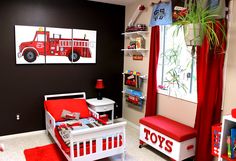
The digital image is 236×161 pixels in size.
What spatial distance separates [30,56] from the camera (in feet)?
12.0

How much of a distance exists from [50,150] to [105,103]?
130 cm

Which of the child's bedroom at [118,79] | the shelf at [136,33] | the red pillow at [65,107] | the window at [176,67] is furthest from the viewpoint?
the shelf at [136,33]

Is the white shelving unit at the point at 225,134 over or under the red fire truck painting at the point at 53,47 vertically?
under

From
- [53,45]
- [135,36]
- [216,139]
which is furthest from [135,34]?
[216,139]

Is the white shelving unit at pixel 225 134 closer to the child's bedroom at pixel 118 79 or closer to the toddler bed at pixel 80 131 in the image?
the child's bedroom at pixel 118 79

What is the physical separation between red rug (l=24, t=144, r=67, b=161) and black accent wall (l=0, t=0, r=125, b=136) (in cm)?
67

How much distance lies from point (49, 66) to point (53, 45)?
1.31ft

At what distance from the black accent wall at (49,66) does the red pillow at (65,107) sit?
29 cm

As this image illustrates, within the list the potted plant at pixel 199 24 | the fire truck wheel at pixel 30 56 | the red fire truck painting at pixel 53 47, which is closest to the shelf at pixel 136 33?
the red fire truck painting at pixel 53 47

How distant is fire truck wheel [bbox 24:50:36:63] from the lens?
363 cm

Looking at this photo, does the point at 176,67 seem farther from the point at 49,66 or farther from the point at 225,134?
the point at 49,66

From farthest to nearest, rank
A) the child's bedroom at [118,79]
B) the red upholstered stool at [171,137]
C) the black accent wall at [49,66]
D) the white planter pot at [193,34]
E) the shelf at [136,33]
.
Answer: the shelf at [136,33] → the black accent wall at [49,66] → the red upholstered stool at [171,137] → the child's bedroom at [118,79] → the white planter pot at [193,34]

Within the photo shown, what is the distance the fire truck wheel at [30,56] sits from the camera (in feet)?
11.9

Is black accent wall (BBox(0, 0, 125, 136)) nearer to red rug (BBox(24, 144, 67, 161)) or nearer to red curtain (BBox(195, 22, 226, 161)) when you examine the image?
Result: red rug (BBox(24, 144, 67, 161))
